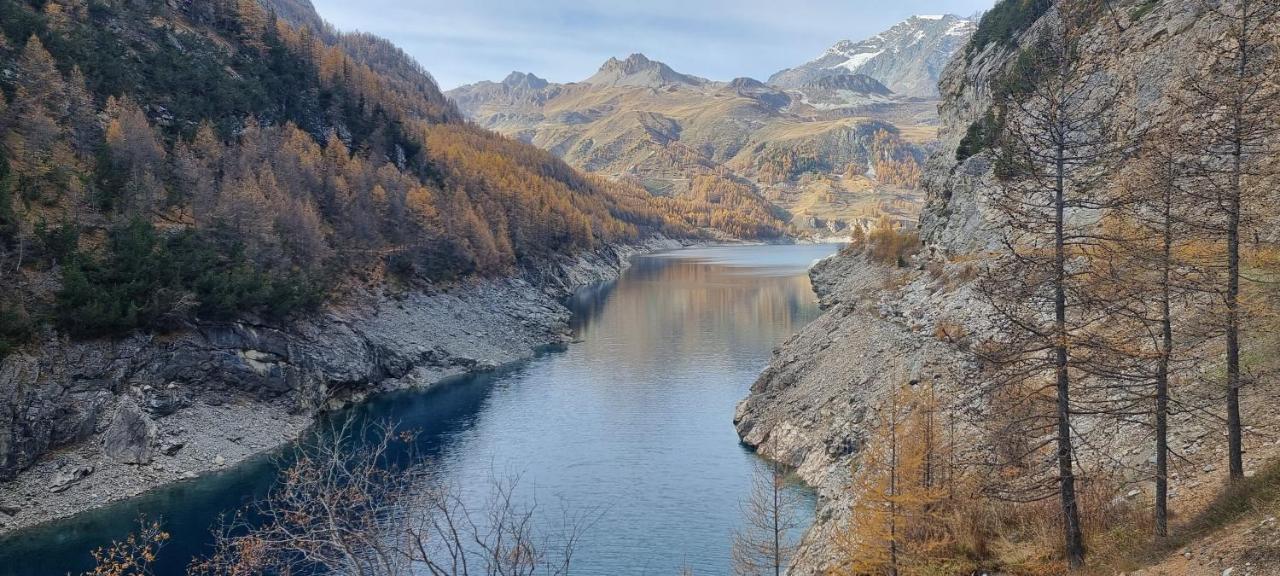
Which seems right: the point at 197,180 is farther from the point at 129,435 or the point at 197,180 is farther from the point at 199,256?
the point at 129,435

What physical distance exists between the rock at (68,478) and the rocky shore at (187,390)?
0.18 ft

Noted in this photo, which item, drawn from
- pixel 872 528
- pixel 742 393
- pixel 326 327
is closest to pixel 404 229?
pixel 326 327

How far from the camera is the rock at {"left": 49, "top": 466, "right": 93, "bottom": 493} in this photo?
1539 inches

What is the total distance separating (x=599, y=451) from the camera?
160 feet

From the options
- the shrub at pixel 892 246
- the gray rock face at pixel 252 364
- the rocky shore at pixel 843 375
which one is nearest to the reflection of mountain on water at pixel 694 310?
the gray rock face at pixel 252 364

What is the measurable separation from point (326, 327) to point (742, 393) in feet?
116

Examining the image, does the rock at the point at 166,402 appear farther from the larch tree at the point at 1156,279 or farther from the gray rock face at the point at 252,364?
the larch tree at the point at 1156,279

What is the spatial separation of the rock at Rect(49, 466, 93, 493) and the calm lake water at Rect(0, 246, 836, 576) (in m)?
2.61

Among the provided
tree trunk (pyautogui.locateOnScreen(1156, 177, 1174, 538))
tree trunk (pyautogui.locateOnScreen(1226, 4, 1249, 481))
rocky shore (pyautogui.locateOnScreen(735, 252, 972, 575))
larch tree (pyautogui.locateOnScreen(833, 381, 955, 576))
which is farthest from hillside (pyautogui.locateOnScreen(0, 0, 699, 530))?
tree trunk (pyautogui.locateOnScreen(1226, 4, 1249, 481))

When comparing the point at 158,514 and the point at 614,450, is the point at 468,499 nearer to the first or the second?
the point at 614,450

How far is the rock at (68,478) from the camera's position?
1539 inches

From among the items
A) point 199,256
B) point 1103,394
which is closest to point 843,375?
point 1103,394

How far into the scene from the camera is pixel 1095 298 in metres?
14.5

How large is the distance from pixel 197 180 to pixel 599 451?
1669 inches
